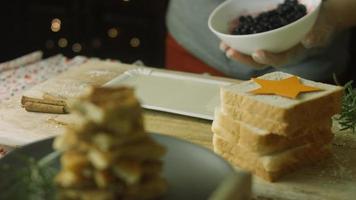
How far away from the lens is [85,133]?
65cm

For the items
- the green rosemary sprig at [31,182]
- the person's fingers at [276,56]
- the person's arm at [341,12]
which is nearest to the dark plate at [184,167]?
the green rosemary sprig at [31,182]

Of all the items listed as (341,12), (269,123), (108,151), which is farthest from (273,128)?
(341,12)

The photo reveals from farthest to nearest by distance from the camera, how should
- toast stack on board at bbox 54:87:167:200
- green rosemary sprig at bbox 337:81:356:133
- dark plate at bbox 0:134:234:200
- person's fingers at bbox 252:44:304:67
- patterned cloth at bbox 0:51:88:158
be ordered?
patterned cloth at bbox 0:51:88:158 → person's fingers at bbox 252:44:304:67 → green rosemary sprig at bbox 337:81:356:133 → dark plate at bbox 0:134:234:200 → toast stack on board at bbox 54:87:167:200

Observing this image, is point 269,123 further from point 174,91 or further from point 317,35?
point 317,35

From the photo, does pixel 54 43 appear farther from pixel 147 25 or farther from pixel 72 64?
pixel 72 64

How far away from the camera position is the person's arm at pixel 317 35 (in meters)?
Result: 1.31

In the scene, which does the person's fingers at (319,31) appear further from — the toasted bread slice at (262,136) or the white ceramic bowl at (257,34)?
the toasted bread slice at (262,136)

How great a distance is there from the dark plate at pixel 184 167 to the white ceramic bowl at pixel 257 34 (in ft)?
1.49

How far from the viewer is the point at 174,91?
1332 mm

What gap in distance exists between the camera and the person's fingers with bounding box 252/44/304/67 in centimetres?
128

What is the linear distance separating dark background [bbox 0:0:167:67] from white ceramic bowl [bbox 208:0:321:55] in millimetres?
1087

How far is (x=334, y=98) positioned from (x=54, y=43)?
177cm

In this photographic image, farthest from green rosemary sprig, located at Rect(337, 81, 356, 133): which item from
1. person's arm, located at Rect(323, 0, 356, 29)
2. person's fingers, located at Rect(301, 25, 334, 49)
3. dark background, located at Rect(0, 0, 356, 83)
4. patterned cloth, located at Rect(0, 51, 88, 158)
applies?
dark background, located at Rect(0, 0, 356, 83)

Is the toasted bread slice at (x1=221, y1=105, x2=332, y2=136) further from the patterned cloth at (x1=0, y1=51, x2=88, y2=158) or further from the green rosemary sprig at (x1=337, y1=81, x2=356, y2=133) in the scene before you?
the patterned cloth at (x1=0, y1=51, x2=88, y2=158)
